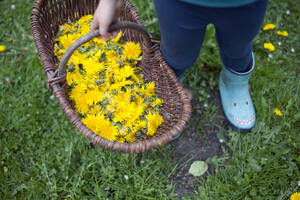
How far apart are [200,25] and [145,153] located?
808mm

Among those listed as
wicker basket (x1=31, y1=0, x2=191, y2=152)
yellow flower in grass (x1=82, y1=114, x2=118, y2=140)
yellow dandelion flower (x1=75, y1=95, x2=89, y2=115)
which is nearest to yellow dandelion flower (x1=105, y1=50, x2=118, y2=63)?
wicker basket (x1=31, y1=0, x2=191, y2=152)

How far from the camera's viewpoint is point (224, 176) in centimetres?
151

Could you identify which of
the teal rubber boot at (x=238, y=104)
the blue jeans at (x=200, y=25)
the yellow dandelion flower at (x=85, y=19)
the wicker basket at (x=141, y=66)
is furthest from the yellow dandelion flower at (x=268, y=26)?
the yellow dandelion flower at (x=85, y=19)

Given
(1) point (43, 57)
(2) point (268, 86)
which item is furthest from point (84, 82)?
(2) point (268, 86)

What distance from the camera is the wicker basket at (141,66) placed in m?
1.12

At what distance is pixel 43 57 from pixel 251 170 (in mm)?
1230

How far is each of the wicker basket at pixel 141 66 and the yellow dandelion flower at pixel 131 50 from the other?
0.06m

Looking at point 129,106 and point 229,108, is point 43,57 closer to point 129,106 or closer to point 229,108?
point 129,106

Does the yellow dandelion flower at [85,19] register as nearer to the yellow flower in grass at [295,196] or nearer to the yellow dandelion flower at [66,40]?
the yellow dandelion flower at [66,40]

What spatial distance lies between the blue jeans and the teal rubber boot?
299mm

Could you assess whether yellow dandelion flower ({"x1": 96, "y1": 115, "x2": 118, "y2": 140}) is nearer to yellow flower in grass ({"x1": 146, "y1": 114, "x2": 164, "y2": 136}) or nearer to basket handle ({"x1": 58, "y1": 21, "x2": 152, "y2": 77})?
yellow flower in grass ({"x1": 146, "y1": 114, "x2": 164, "y2": 136})

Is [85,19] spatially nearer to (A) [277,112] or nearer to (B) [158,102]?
(B) [158,102]

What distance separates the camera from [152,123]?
4.39 ft

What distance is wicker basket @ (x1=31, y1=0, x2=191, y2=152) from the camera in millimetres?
1117
